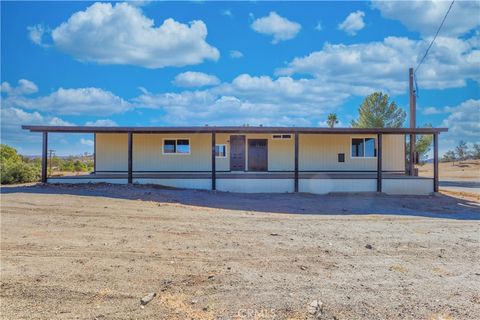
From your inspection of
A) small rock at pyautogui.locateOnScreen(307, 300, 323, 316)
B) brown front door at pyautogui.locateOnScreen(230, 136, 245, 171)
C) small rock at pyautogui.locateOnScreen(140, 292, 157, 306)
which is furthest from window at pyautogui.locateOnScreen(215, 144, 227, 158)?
small rock at pyautogui.locateOnScreen(307, 300, 323, 316)

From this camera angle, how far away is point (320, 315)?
4.11 metres

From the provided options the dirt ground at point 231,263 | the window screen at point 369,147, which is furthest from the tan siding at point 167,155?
the dirt ground at point 231,263

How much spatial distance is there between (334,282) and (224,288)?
4.61 ft

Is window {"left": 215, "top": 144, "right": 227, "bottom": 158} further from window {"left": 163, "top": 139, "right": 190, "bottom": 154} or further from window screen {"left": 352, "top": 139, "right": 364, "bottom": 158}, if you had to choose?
window screen {"left": 352, "top": 139, "right": 364, "bottom": 158}

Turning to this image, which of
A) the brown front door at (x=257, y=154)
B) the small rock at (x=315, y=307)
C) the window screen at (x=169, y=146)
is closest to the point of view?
the small rock at (x=315, y=307)

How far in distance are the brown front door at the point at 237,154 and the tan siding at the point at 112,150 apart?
5.11 metres

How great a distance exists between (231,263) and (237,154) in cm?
1386

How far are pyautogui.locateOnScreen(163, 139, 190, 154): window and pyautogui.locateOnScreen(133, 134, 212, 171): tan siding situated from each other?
5.9 inches

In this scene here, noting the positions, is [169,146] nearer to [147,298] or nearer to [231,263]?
[231,263]

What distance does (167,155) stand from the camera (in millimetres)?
19250

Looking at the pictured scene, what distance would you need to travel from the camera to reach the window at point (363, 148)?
1983cm

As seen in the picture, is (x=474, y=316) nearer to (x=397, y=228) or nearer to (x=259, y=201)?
(x=397, y=228)

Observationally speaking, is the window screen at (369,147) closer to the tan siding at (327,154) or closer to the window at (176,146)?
the tan siding at (327,154)

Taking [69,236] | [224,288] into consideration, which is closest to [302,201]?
[69,236]
